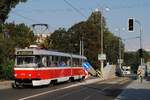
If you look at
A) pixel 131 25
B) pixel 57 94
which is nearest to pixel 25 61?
pixel 57 94

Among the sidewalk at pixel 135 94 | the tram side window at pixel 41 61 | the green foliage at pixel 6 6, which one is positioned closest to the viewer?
the sidewalk at pixel 135 94

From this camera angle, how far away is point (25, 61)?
3534 centimetres

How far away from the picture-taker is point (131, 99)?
24.0 meters

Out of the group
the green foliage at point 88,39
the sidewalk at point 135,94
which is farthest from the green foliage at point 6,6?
the green foliage at point 88,39

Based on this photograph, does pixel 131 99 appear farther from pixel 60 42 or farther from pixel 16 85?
pixel 60 42

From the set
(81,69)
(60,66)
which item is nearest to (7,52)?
(81,69)

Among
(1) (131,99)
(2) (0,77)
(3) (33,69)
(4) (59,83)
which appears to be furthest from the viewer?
(2) (0,77)

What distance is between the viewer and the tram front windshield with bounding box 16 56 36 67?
3506cm

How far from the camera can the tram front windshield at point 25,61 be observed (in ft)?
115

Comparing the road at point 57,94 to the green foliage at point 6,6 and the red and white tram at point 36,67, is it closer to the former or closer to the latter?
the red and white tram at point 36,67

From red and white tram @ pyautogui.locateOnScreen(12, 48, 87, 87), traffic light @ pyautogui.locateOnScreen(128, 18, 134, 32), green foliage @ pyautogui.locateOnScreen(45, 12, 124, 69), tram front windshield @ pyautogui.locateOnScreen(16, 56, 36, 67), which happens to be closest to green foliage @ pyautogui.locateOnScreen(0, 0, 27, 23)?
red and white tram @ pyautogui.locateOnScreen(12, 48, 87, 87)

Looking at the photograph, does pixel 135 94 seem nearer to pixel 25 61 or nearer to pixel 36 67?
pixel 36 67

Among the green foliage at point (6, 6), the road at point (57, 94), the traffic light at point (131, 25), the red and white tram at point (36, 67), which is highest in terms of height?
the green foliage at point (6, 6)

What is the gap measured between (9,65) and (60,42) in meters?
72.4
